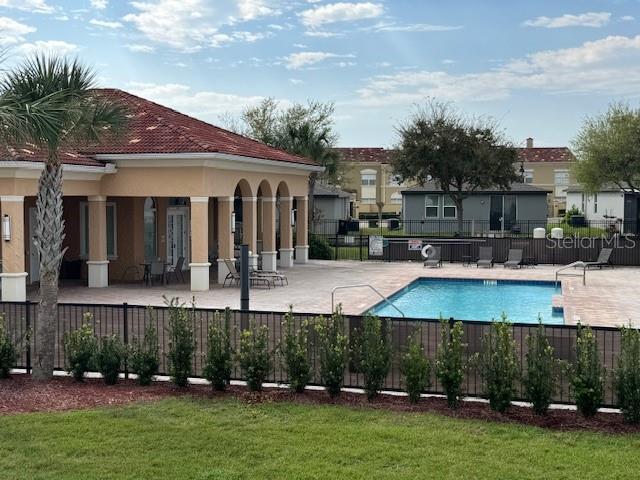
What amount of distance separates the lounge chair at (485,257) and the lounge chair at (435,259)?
61.4 inches

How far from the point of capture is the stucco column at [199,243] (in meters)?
22.5

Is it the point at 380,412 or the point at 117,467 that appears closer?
the point at 117,467

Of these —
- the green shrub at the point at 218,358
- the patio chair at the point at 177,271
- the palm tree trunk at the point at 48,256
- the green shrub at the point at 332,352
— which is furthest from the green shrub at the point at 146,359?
the patio chair at the point at 177,271

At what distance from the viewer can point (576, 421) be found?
29.8 feet

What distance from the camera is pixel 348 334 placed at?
10.6 m

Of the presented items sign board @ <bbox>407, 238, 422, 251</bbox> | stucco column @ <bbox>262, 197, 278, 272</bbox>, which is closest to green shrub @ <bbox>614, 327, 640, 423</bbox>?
stucco column @ <bbox>262, 197, 278, 272</bbox>

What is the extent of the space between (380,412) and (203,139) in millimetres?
16032

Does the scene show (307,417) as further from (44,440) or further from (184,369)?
(44,440)

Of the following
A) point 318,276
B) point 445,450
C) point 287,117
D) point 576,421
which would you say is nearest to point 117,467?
point 445,450

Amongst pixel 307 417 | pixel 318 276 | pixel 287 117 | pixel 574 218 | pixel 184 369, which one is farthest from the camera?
pixel 574 218

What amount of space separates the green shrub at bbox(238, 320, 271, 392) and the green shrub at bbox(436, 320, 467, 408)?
2225 millimetres

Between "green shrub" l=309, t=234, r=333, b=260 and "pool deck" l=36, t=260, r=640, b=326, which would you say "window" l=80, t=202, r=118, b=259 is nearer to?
"pool deck" l=36, t=260, r=640, b=326

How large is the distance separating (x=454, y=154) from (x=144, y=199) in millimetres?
21566

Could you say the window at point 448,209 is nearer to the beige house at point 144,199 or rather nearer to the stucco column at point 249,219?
the beige house at point 144,199
